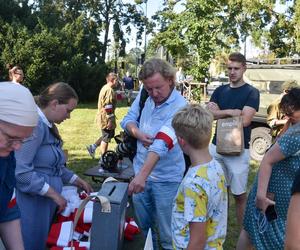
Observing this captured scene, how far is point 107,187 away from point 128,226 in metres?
0.66

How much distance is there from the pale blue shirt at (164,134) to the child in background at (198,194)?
1.55ft

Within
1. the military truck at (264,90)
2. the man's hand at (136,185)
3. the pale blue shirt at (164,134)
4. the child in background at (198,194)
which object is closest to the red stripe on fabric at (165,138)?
the pale blue shirt at (164,134)

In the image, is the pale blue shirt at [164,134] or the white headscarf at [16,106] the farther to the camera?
the pale blue shirt at [164,134]

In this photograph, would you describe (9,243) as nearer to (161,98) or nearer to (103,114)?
(161,98)

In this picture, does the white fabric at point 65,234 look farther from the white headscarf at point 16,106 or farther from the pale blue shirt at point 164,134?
the white headscarf at point 16,106

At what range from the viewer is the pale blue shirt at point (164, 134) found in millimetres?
2648

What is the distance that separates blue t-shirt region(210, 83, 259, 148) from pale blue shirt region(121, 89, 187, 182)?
5.08 ft

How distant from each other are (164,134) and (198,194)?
2.22 ft

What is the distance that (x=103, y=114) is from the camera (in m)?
7.77

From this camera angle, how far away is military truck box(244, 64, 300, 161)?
8.07 m

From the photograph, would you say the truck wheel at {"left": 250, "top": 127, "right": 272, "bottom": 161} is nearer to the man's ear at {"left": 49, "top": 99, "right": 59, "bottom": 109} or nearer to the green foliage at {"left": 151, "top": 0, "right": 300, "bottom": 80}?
the man's ear at {"left": 49, "top": 99, "right": 59, "bottom": 109}

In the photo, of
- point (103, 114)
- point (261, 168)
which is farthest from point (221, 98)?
point (103, 114)

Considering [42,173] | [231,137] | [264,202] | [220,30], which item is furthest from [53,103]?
[220,30]

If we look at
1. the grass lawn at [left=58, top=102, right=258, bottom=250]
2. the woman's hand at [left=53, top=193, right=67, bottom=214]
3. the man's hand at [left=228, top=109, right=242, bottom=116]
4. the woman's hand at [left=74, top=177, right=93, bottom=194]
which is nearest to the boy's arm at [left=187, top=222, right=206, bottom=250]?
the grass lawn at [left=58, top=102, right=258, bottom=250]
